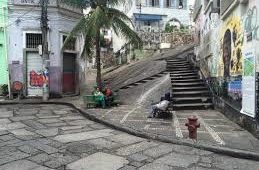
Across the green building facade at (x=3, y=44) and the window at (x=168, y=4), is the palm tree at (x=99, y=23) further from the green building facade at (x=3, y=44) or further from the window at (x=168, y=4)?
the window at (x=168, y=4)

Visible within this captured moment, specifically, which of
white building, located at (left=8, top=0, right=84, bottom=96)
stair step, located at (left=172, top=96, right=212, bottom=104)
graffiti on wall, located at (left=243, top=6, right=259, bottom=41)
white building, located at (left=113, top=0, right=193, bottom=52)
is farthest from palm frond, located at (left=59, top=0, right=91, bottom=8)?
white building, located at (left=113, top=0, right=193, bottom=52)

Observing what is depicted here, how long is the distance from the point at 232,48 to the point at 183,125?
3.00 m

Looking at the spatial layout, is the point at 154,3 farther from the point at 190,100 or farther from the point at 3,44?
the point at 190,100

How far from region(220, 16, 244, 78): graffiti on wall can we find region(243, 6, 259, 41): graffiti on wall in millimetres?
566

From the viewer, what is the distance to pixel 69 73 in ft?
70.6

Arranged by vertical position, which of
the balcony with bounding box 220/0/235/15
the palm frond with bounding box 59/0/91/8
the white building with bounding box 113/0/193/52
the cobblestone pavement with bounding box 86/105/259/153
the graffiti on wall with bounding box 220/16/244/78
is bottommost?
the cobblestone pavement with bounding box 86/105/259/153

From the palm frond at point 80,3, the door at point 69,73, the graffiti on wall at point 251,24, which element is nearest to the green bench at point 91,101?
the palm frond at point 80,3

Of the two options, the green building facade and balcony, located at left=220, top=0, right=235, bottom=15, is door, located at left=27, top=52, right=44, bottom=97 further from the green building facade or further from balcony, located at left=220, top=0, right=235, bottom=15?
balcony, located at left=220, top=0, right=235, bottom=15

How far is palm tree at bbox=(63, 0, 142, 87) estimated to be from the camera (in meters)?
16.3

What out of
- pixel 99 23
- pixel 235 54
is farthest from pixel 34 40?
pixel 235 54

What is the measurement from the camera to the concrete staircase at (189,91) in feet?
48.2

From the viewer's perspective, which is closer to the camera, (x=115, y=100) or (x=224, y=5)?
(x=224, y=5)

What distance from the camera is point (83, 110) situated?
15.0 m

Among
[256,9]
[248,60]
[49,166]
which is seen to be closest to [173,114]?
[248,60]
